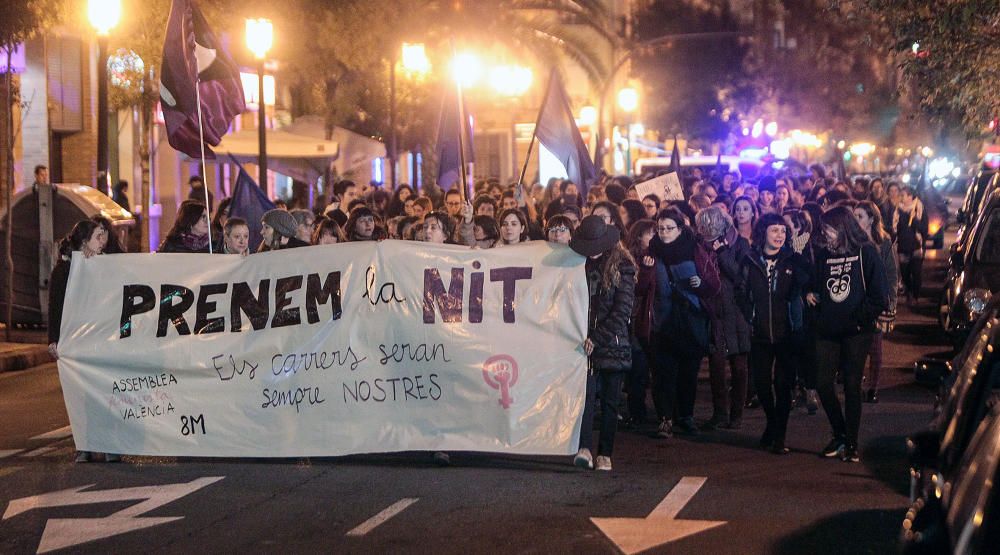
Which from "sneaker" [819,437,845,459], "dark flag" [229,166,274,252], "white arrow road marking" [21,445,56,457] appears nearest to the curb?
"dark flag" [229,166,274,252]

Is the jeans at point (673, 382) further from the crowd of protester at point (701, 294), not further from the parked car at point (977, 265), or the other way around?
the parked car at point (977, 265)

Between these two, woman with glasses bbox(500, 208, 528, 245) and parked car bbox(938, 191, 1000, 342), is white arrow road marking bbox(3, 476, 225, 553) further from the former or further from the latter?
parked car bbox(938, 191, 1000, 342)

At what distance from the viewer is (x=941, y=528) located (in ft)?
15.4

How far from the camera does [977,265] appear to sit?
525 inches

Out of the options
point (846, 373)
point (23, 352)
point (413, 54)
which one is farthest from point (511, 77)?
point (846, 373)

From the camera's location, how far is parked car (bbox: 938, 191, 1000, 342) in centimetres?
1298

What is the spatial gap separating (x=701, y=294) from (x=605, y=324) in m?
1.80

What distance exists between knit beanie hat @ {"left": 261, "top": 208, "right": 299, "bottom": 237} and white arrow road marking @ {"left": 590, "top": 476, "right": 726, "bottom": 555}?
344cm

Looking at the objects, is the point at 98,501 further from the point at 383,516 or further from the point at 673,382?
the point at 673,382

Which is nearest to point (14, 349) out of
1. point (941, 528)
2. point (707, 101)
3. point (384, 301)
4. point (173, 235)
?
point (173, 235)

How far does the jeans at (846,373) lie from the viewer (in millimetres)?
9578

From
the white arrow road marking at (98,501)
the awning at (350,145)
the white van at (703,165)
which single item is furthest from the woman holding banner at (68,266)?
the white van at (703,165)

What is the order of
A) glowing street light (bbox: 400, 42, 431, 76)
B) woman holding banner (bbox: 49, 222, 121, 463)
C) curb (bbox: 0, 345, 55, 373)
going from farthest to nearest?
glowing street light (bbox: 400, 42, 431, 76), curb (bbox: 0, 345, 55, 373), woman holding banner (bbox: 49, 222, 121, 463)

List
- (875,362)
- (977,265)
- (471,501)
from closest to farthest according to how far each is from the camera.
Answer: (471,501) → (875,362) → (977,265)
